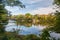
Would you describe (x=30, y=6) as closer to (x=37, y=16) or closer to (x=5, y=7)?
(x=37, y=16)

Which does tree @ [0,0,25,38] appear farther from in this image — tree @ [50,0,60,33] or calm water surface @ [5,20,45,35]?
tree @ [50,0,60,33]

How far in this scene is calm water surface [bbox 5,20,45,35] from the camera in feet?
10.7

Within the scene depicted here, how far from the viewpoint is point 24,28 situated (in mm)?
3295

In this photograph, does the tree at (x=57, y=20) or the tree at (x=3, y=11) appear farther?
the tree at (x=3, y=11)

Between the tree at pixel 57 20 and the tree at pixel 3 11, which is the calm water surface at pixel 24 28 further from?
the tree at pixel 57 20

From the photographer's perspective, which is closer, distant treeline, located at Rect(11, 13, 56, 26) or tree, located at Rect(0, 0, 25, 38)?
distant treeline, located at Rect(11, 13, 56, 26)

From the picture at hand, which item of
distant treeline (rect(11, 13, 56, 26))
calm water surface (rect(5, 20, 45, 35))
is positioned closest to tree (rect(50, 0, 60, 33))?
distant treeline (rect(11, 13, 56, 26))

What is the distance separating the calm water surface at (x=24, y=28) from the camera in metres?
3.25

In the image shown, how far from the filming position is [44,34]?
326cm

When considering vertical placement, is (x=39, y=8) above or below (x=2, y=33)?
above

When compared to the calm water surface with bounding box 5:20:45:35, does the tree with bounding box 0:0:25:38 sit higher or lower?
higher

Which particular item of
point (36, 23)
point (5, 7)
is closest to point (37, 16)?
point (36, 23)

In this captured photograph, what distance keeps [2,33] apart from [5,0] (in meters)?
0.61

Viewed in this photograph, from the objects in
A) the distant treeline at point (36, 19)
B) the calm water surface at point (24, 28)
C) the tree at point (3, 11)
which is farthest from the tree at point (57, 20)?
the tree at point (3, 11)
